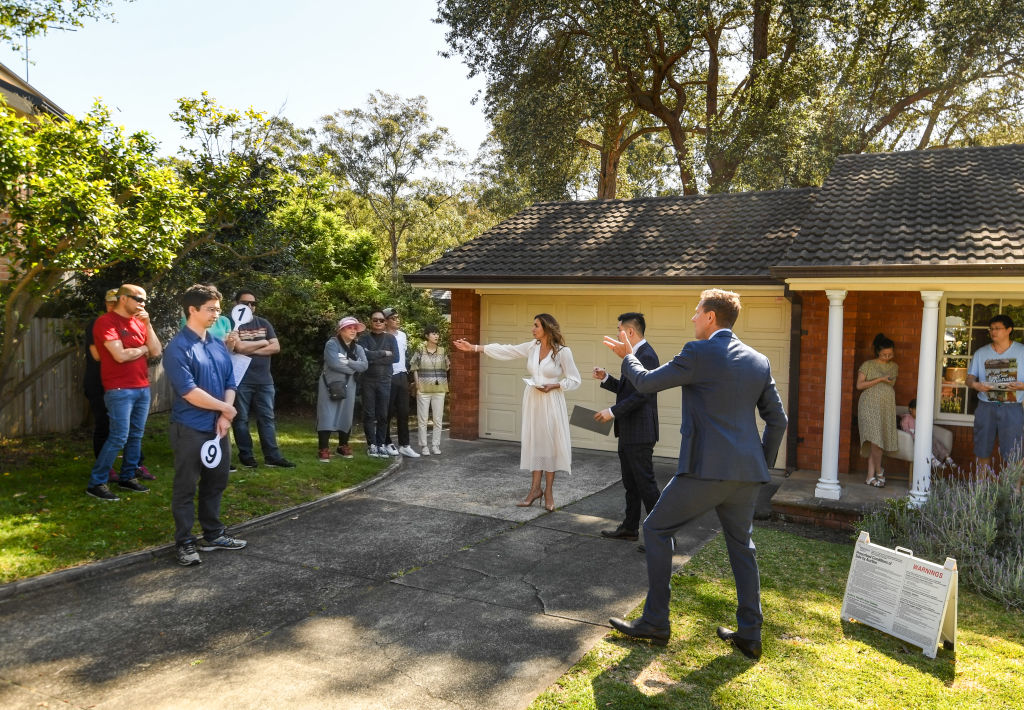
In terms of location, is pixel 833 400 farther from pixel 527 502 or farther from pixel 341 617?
pixel 341 617

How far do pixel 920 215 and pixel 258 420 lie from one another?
8.48m

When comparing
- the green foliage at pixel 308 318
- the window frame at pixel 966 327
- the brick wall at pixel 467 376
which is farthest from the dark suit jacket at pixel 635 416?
the green foliage at pixel 308 318

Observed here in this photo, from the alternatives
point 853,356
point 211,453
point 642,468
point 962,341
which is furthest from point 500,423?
point 211,453

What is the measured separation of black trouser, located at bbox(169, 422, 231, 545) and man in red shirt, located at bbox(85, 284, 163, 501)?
1.64 metres

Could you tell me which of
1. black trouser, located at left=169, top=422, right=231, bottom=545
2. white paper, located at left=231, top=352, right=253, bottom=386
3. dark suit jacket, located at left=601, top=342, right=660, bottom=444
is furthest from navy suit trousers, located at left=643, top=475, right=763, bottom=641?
white paper, located at left=231, top=352, right=253, bottom=386

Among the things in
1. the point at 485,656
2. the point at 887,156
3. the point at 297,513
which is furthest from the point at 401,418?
the point at 887,156

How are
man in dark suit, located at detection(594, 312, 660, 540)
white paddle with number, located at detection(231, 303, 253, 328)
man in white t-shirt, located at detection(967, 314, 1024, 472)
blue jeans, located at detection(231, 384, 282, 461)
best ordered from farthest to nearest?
1. blue jeans, located at detection(231, 384, 282, 461)
2. white paddle with number, located at detection(231, 303, 253, 328)
3. man in white t-shirt, located at detection(967, 314, 1024, 472)
4. man in dark suit, located at detection(594, 312, 660, 540)

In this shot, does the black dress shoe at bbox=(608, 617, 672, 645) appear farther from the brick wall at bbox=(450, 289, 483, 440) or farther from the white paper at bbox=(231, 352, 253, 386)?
the brick wall at bbox=(450, 289, 483, 440)

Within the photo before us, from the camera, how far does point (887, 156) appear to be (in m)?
12.1

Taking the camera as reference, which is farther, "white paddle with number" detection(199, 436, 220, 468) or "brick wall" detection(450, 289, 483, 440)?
"brick wall" detection(450, 289, 483, 440)

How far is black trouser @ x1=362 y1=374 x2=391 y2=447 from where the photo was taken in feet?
34.2

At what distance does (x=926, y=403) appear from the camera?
8.02 m

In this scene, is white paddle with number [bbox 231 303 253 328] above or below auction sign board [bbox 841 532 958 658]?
above

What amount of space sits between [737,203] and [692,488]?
9475 millimetres
